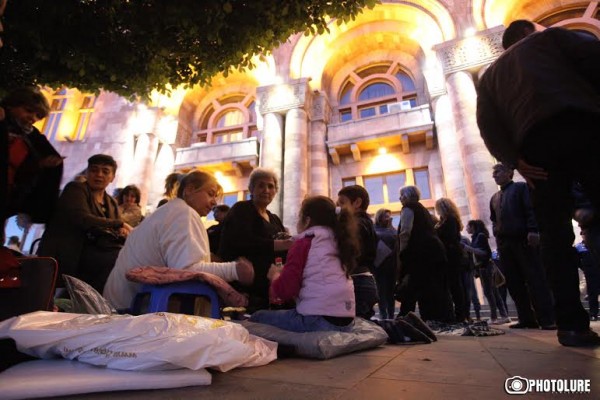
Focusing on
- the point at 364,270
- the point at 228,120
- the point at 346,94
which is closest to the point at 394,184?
the point at 346,94

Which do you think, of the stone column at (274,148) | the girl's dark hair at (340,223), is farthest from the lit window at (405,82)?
the girl's dark hair at (340,223)

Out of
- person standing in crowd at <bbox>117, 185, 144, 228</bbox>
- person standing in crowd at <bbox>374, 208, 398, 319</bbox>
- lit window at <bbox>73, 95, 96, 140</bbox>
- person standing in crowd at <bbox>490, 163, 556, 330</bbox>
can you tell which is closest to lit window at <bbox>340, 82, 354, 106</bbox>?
person standing in crowd at <bbox>374, 208, 398, 319</bbox>

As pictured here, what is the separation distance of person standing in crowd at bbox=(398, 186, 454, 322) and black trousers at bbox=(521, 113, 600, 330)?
1.75 meters

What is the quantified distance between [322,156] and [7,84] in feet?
29.5

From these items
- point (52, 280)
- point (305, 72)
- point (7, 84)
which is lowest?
point (52, 280)

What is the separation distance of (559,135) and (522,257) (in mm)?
2283

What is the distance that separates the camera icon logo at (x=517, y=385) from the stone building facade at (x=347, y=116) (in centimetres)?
753

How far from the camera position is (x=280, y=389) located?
1170mm

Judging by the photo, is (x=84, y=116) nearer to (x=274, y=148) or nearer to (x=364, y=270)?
(x=274, y=148)

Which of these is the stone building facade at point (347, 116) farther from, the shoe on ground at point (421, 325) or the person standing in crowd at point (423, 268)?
the shoe on ground at point (421, 325)

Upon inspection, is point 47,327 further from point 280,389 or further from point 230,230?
point 230,230

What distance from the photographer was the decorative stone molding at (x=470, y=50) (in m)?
9.39

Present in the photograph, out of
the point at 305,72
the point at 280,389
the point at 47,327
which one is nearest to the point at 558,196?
the point at 280,389

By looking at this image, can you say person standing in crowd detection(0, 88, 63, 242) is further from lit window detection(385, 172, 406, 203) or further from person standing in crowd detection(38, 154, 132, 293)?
lit window detection(385, 172, 406, 203)
